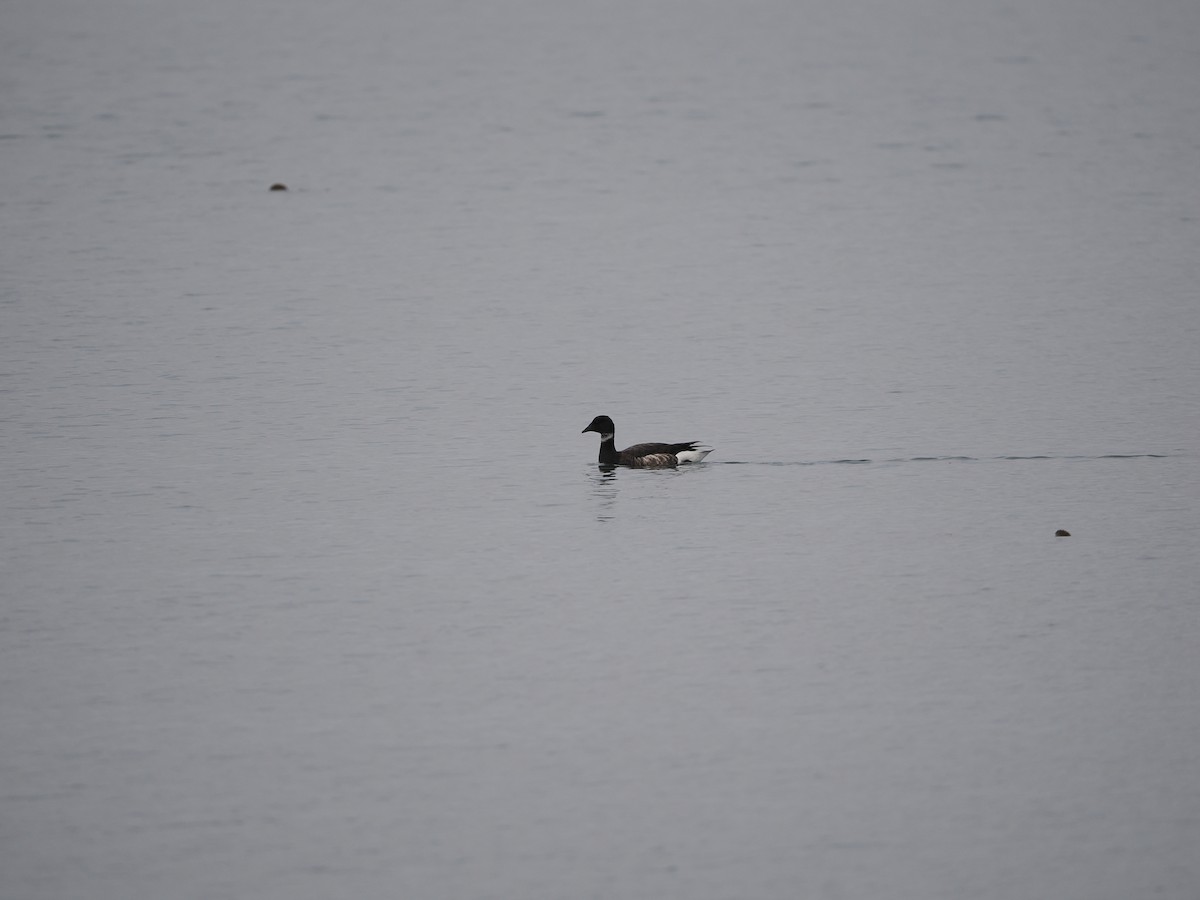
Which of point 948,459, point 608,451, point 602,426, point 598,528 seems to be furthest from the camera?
point 602,426

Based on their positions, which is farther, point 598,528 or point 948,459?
point 948,459

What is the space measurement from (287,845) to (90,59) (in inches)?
2228

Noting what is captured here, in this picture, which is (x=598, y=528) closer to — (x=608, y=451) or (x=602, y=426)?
(x=608, y=451)

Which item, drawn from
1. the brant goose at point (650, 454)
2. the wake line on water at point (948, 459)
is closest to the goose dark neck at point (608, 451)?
the brant goose at point (650, 454)

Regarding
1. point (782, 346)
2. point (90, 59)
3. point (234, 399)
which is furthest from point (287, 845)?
point (90, 59)

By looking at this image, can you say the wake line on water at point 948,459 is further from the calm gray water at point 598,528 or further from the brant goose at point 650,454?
the brant goose at point 650,454

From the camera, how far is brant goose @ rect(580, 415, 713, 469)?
18766 mm

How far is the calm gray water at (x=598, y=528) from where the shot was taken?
9773 mm

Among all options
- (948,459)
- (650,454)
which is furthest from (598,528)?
(948,459)

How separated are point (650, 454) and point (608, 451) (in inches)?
23.7

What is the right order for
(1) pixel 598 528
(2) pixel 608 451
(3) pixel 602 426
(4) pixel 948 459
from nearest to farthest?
(1) pixel 598 528 → (4) pixel 948 459 → (2) pixel 608 451 → (3) pixel 602 426

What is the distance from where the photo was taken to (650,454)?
18.8 metres

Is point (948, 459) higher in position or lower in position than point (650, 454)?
higher

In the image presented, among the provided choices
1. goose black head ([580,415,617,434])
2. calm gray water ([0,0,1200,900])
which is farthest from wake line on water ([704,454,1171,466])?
goose black head ([580,415,617,434])
